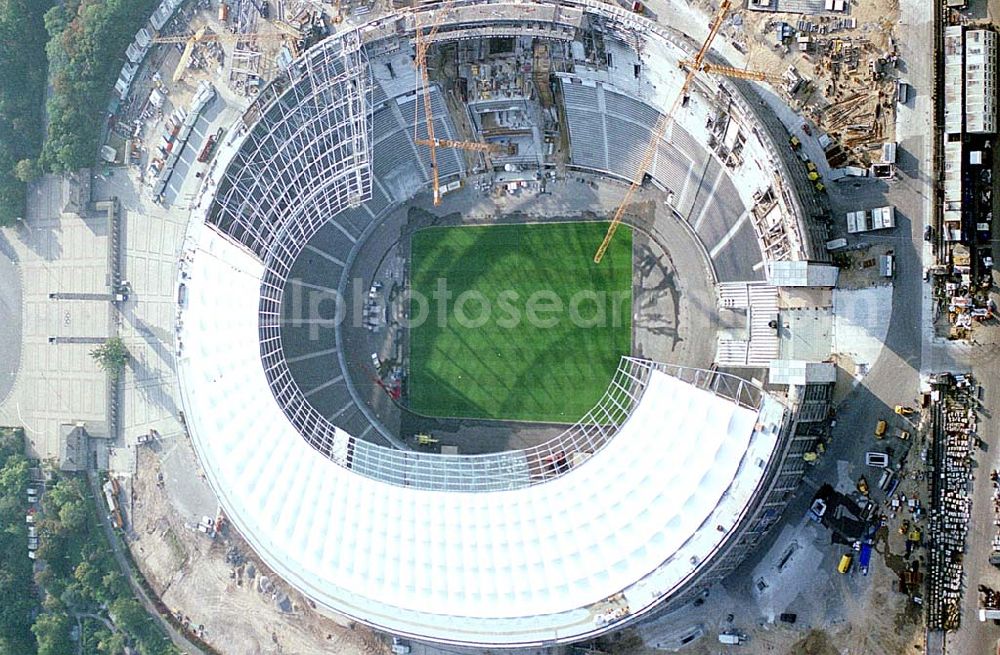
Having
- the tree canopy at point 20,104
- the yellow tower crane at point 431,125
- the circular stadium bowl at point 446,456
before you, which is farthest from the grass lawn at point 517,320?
the tree canopy at point 20,104

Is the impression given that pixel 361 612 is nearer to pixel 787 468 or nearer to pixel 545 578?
pixel 545 578

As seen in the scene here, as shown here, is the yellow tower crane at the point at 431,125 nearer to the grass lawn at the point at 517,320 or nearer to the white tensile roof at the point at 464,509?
the grass lawn at the point at 517,320

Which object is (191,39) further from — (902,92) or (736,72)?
(902,92)

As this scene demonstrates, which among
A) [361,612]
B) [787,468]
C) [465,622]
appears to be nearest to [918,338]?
[787,468]

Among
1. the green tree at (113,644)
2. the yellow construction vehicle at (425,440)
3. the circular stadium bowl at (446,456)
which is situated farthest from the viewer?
the green tree at (113,644)

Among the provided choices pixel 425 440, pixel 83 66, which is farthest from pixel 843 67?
pixel 83 66

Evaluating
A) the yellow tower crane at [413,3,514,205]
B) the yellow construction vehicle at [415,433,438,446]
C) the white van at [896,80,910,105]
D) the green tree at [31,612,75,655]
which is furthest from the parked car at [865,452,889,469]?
the green tree at [31,612,75,655]

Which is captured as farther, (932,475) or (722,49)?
(722,49)
